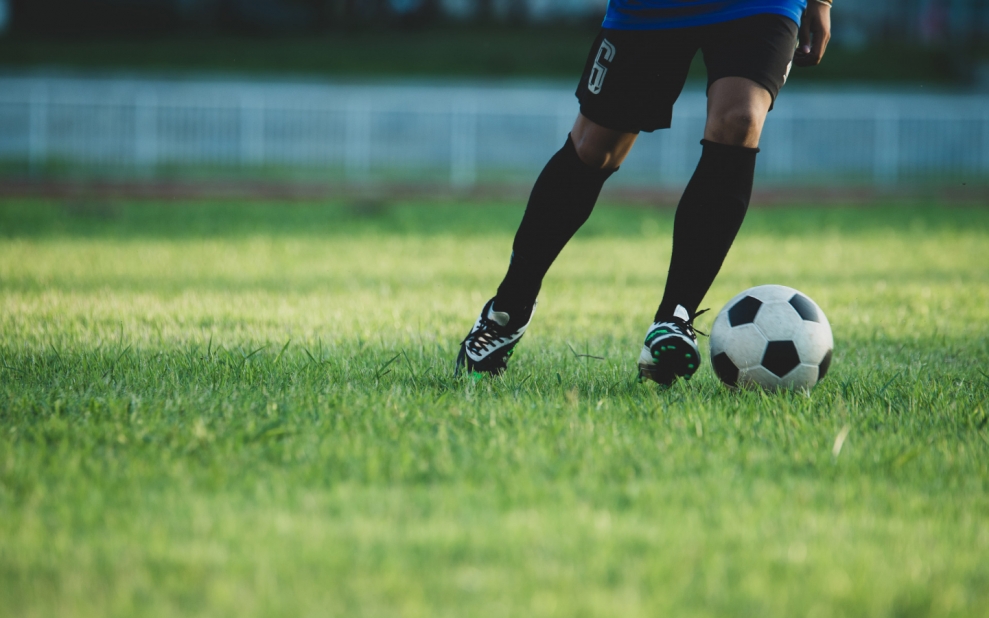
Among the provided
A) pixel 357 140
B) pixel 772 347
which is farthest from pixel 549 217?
pixel 357 140

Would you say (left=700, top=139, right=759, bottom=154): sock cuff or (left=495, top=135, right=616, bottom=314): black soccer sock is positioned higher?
(left=700, top=139, right=759, bottom=154): sock cuff

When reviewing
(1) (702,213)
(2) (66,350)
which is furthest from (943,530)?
(2) (66,350)

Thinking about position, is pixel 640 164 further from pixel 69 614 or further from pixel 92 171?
pixel 69 614

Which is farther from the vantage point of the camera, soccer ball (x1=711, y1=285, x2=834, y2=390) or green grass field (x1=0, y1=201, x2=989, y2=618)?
soccer ball (x1=711, y1=285, x2=834, y2=390)

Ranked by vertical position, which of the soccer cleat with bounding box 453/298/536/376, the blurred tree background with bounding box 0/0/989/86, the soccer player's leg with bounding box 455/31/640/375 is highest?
the blurred tree background with bounding box 0/0/989/86

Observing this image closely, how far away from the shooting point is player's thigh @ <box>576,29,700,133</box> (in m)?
2.79

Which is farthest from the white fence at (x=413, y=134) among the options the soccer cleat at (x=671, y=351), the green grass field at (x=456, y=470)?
the soccer cleat at (x=671, y=351)

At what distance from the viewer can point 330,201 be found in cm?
1154

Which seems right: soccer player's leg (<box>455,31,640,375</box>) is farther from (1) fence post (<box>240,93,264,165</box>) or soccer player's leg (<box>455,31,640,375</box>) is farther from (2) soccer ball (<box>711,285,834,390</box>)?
(1) fence post (<box>240,93,264,165</box>)

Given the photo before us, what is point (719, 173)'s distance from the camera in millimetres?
2771

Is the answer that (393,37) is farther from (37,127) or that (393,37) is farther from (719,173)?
(719,173)

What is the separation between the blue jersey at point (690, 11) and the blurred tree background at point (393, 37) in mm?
17919

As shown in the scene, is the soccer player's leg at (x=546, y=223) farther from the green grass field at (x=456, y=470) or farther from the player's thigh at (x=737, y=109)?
the player's thigh at (x=737, y=109)

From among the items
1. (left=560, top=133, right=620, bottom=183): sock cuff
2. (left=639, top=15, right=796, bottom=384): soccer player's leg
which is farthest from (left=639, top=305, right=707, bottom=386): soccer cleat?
(left=560, top=133, right=620, bottom=183): sock cuff
